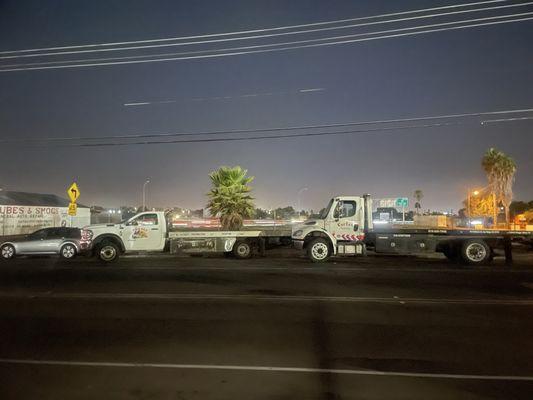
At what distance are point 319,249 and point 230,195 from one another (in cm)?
1983

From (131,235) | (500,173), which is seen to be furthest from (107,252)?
(500,173)

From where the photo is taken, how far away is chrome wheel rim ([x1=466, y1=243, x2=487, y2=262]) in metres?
18.3

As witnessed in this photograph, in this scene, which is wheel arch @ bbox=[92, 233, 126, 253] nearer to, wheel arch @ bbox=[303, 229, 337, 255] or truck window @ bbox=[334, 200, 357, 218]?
wheel arch @ bbox=[303, 229, 337, 255]

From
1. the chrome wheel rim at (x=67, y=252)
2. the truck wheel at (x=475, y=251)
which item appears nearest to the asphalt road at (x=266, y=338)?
the truck wheel at (x=475, y=251)

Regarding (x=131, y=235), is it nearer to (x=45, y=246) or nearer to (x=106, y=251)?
(x=106, y=251)

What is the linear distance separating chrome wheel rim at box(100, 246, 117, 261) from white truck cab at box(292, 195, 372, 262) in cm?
748

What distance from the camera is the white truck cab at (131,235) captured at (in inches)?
749

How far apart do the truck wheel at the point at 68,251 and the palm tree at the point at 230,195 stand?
16.3 metres

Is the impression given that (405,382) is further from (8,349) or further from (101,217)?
(101,217)

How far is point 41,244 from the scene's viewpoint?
2086cm

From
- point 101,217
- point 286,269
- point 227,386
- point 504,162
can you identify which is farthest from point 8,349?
point 504,162

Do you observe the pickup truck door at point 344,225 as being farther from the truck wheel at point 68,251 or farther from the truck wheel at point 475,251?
the truck wheel at point 68,251

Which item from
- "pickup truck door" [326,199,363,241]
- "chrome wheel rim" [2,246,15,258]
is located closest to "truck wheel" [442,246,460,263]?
"pickup truck door" [326,199,363,241]

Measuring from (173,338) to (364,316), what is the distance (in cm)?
357
